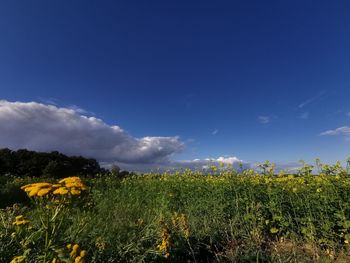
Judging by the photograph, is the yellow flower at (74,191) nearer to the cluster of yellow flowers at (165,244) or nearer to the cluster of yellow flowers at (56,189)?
the cluster of yellow flowers at (56,189)

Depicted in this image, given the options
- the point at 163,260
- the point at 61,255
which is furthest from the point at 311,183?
the point at 61,255

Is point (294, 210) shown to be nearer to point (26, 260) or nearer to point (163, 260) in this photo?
point (163, 260)

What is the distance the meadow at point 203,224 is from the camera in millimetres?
3309

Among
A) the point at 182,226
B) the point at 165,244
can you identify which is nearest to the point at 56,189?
the point at 165,244

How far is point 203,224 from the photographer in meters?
5.91

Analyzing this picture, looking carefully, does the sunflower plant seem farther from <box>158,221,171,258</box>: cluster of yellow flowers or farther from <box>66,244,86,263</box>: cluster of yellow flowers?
<box>158,221,171,258</box>: cluster of yellow flowers

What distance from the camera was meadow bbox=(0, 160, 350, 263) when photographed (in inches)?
130

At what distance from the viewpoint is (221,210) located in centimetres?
667

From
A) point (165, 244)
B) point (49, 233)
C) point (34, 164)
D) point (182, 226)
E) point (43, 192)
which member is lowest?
point (165, 244)

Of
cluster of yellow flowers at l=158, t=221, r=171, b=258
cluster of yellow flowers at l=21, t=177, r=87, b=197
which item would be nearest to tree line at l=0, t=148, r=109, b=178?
cluster of yellow flowers at l=158, t=221, r=171, b=258

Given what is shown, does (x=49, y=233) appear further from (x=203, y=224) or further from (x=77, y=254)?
(x=203, y=224)

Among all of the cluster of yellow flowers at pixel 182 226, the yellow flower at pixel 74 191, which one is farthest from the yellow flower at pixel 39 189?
the cluster of yellow flowers at pixel 182 226

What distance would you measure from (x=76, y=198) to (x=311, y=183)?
4.42 meters

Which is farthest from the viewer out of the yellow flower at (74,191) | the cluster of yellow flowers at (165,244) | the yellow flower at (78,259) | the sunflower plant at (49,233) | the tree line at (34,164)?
the tree line at (34,164)
